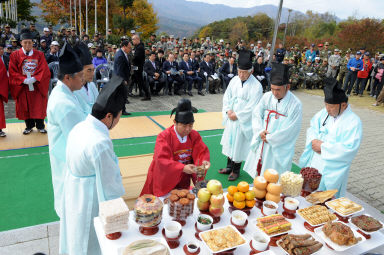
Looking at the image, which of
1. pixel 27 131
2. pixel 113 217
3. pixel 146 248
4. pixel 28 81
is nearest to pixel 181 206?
pixel 146 248

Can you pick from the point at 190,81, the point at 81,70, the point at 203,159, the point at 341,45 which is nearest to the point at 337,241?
the point at 203,159

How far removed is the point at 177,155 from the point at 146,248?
131cm

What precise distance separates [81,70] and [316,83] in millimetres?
15208

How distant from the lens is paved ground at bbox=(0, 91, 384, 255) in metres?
3.09

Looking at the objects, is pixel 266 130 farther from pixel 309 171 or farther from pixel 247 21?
pixel 247 21

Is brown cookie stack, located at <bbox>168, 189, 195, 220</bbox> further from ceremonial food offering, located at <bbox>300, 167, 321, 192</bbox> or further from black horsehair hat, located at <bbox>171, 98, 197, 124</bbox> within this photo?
ceremonial food offering, located at <bbox>300, 167, 321, 192</bbox>

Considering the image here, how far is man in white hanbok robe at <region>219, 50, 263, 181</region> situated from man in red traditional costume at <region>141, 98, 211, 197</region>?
6.19 feet

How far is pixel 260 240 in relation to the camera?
203 centimetres

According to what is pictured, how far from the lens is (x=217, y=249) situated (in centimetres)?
187

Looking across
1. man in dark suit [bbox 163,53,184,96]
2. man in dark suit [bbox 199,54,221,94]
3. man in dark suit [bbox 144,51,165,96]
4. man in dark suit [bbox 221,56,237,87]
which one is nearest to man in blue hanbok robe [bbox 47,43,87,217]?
man in dark suit [bbox 144,51,165,96]

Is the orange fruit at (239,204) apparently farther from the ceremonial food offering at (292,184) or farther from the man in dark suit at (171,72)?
the man in dark suit at (171,72)

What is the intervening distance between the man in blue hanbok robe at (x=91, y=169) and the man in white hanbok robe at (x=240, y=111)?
2900 mm

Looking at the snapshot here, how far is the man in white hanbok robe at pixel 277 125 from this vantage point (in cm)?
375

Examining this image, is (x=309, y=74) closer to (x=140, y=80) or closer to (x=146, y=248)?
(x=140, y=80)
